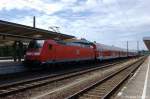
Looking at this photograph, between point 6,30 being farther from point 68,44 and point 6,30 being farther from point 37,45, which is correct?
point 68,44

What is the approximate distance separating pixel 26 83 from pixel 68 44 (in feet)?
54.3

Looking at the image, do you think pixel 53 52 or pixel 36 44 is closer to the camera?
pixel 36 44

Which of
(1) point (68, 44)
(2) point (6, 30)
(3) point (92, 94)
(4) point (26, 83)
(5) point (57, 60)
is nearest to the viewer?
(3) point (92, 94)

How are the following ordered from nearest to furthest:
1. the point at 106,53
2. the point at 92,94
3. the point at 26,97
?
1. the point at 26,97
2. the point at 92,94
3. the point at 106,53

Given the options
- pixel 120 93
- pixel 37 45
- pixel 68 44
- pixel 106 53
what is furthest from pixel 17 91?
pixel 106 53

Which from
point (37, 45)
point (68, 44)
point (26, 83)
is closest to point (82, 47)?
point (68, 44)

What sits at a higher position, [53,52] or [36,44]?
[36,44]

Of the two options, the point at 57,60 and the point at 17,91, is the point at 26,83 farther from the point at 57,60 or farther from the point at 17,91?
the point at 57,60

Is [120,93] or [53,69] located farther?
[53,69]

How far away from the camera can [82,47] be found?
41844 mm

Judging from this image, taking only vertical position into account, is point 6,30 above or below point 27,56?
above

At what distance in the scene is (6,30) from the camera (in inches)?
973

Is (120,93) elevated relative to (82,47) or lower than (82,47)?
lower

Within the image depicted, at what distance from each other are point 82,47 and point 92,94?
27159 millimetres
